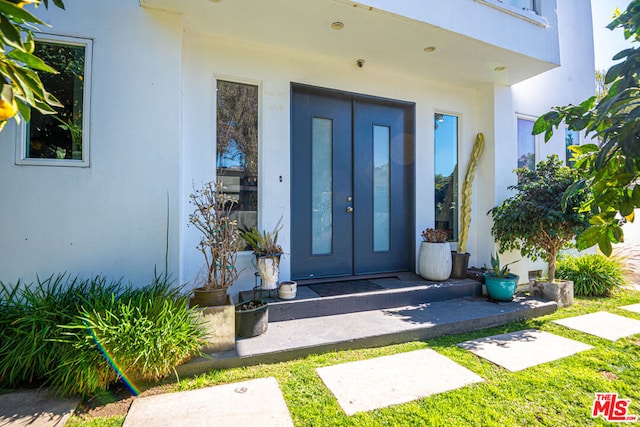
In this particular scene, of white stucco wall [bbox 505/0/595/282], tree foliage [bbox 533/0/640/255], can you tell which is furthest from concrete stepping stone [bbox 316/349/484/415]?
white stucco wall [bbox 505/0/595/282]

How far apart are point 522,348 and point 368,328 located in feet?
4.66

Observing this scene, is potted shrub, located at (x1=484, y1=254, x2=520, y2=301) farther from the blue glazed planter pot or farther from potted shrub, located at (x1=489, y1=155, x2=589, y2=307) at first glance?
potted shrub, located at (x1=489, y1=155, x2=589, y2=307)

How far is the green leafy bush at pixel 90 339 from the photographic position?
208 cm

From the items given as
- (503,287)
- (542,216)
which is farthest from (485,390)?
(542,216)

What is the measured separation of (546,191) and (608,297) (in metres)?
2.15

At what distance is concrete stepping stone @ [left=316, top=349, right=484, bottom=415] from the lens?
6.87ft

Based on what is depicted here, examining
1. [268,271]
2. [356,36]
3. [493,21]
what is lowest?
[268,271]

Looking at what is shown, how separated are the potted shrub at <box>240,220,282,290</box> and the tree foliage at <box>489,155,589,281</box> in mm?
3235

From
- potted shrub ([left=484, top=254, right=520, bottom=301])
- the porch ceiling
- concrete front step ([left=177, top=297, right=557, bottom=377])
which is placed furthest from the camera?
potted shrub ([left=484, top=254, right=520, bottom=301])

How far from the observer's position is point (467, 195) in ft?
15.9

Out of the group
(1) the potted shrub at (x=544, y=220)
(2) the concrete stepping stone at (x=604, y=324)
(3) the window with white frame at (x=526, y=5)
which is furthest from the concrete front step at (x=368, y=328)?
(3) the window with white frame at (x=526, y=5)

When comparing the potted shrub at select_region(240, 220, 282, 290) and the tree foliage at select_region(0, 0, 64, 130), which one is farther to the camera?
the potted shrub at select_region(240, 220, 282, 290)

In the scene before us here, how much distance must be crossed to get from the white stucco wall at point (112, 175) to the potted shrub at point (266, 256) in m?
0.81

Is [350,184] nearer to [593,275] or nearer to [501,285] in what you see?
[501,285]
